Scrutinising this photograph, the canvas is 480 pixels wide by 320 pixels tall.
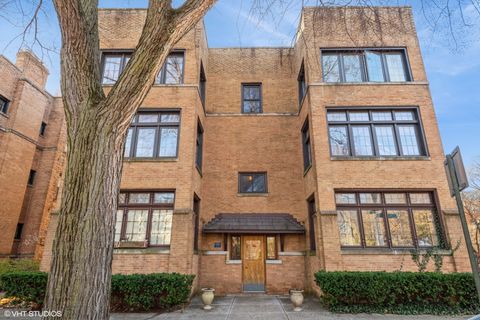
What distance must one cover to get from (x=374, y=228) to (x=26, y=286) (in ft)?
38.2

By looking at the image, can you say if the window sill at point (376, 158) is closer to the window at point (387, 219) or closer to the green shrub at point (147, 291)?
the window at point (387, 219)

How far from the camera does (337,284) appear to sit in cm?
772

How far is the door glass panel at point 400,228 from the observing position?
9344 millimetres

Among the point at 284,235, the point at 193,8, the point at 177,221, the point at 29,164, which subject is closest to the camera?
the point at 193,8

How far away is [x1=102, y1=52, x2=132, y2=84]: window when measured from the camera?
12.0 meters

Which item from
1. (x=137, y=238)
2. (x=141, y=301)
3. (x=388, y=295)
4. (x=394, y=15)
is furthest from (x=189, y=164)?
(x=394, y=15)

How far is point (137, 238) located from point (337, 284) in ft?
23.2

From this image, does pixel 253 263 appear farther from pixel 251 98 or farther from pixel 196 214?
pixel 251 98

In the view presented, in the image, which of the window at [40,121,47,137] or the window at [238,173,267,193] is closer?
the window at [238,173,267,193]

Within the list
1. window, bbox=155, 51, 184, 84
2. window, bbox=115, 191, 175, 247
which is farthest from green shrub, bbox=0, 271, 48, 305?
window, bbox=155, 51, 184, 84

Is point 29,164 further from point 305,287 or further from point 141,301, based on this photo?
point 305,287

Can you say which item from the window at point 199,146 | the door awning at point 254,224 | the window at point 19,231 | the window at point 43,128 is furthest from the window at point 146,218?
the window at point 43,128

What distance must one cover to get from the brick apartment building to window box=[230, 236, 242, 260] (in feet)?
0.15

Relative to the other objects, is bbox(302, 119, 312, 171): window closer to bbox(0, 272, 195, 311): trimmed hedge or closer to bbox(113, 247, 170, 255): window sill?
bbox(113, 247, 170, 255): window sill
